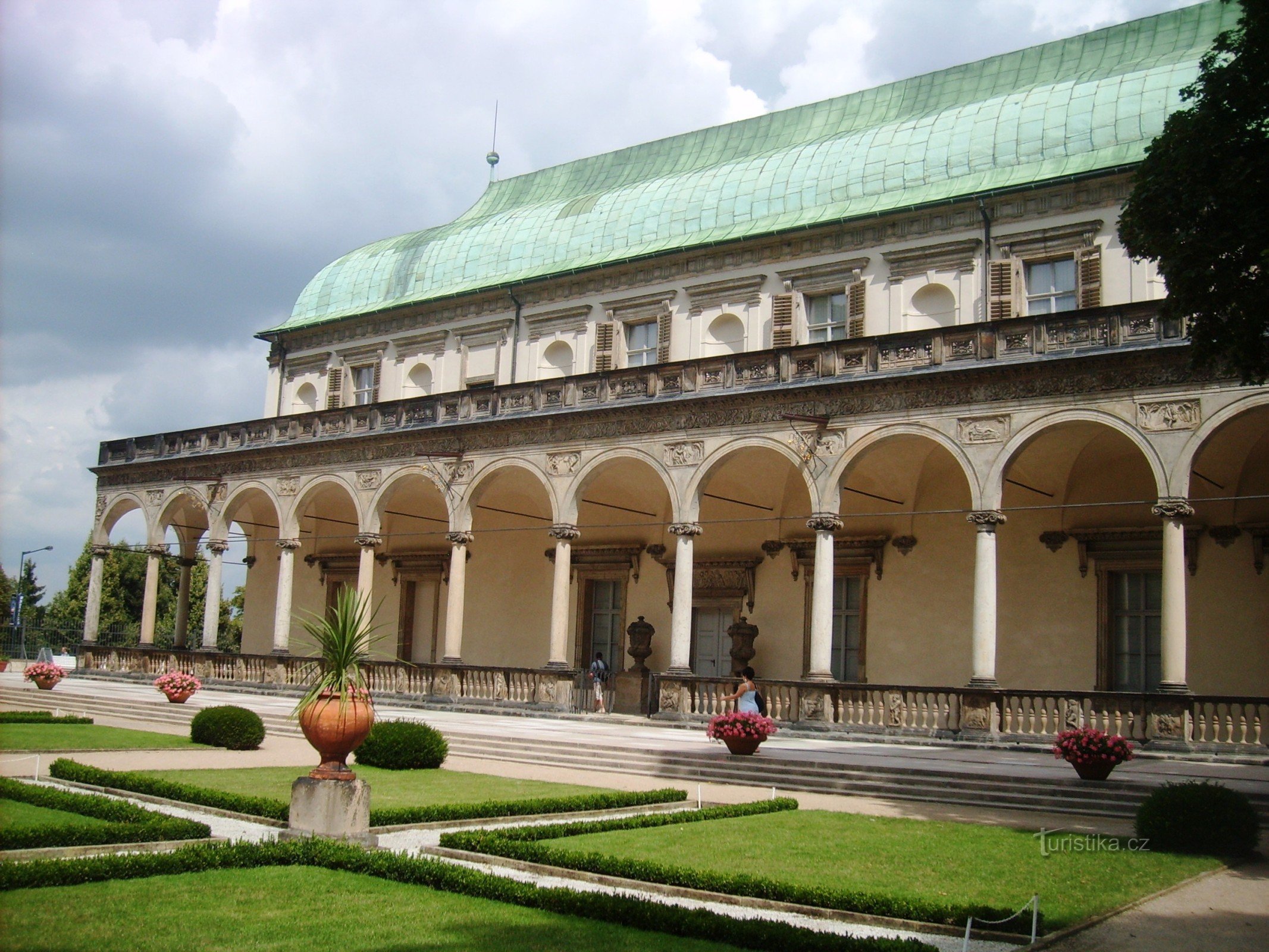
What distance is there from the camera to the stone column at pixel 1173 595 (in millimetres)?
21234

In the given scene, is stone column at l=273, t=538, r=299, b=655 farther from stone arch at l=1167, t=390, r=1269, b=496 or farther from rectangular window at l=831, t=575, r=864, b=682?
stone arch at l=1167, t=390, r=1269, b=496

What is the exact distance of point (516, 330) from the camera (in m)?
36.1

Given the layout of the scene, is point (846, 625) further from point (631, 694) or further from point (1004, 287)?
point (1004, 287)

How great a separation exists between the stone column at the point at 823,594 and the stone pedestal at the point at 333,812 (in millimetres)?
14627

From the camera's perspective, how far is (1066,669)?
26453 mm

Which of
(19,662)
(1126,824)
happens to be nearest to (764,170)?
(1126,824)

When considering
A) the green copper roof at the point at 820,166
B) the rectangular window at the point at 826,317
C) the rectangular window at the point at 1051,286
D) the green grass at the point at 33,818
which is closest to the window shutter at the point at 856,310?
the rectangular window at the point at 826,317

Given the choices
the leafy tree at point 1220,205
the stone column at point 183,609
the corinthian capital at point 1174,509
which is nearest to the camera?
the leafy tree at point 1220,205

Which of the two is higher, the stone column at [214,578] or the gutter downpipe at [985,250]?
the gutter downpipe at [985,250]

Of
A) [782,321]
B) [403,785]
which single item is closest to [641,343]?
[782,321]

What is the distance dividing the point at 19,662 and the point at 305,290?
2166 centimetres

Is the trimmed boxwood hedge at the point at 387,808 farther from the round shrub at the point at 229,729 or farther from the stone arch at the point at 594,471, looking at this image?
the stone arch at the point at 594,471

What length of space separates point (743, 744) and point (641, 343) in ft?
52.6

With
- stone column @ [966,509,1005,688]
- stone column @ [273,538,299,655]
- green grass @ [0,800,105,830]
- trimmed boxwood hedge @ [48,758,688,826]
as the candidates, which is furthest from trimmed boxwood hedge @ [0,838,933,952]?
stone column @ [273,538,299,655]
